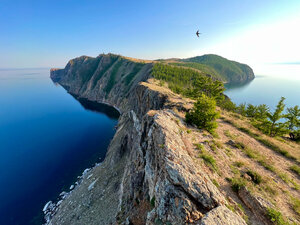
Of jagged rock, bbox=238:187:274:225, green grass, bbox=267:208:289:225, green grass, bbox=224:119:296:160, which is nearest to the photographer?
green grass, bbox=267:208:289:225

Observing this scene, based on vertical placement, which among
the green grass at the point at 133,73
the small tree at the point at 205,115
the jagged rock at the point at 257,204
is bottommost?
the jagged rock at the point at 257,204

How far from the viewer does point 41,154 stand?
5906 centimetres

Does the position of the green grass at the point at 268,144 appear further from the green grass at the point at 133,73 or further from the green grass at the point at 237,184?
the green grass at the point at 133,73

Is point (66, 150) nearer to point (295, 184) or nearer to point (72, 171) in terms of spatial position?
point (72, 171)

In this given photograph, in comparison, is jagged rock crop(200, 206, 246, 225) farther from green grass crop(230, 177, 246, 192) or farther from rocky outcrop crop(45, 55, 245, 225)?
green grass crop(230, 177, 246, 192)

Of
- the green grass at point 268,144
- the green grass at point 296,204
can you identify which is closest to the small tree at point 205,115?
the green grass at point 268,144

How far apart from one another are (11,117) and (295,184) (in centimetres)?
16222

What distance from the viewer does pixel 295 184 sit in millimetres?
13734

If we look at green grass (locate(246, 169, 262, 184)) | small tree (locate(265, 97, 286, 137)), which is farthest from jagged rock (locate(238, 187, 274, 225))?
small tree (locate(265, 97, 286, 137))

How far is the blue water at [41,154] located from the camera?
128 ft

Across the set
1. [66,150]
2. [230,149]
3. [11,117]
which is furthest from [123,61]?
[230,149]

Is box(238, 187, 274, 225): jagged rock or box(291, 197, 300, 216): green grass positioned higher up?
box(238, 187, 274, 225): jagged rock

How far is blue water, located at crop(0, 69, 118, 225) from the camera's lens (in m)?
38.9

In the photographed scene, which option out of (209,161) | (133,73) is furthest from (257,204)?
(133,73)
